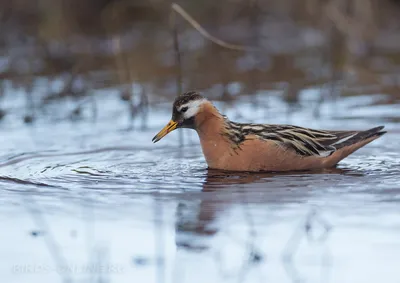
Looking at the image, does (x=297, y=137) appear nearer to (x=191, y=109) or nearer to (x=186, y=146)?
(x=191, y=109)

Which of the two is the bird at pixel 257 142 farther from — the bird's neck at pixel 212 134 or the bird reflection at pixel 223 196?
the bird reflection at pixel 223 196

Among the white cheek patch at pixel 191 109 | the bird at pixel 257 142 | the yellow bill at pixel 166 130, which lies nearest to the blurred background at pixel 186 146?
the bird at pixel 257 142

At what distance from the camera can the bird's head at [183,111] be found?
891cm

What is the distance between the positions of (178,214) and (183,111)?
6.64 feet

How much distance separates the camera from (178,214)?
280 inches

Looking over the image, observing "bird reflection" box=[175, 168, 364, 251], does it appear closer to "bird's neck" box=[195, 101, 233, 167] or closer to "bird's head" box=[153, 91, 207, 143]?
"bird's neck" box=[195, 101, 233, 167]

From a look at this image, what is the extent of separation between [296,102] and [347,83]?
1751 mm

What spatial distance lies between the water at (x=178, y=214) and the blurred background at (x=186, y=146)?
2 centimetres

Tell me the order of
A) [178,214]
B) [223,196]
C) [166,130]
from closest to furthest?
[178,214] < [223,196] < [166,130]

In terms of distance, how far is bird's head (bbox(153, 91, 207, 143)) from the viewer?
891 cm

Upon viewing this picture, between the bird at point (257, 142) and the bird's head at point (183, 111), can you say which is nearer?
the bird at point (257, 142)

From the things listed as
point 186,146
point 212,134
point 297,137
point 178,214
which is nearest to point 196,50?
point 186,146

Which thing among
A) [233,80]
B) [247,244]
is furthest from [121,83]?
[247,244]

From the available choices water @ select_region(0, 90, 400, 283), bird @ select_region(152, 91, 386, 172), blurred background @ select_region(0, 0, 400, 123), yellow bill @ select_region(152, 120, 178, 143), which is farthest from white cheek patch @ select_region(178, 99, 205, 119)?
blurred background @ select_region(0, 0, 400, 123)
